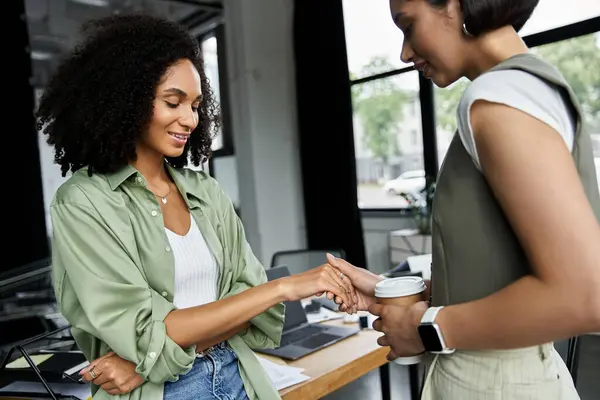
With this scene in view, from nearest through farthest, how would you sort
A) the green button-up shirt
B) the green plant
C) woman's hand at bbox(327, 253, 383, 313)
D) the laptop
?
the green button-up shirt → woman's hand at bbox(327, 253, 383, 313) → the laptop → the green plant

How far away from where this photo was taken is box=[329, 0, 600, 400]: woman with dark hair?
2.19ft

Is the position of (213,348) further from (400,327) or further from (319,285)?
(400,327)

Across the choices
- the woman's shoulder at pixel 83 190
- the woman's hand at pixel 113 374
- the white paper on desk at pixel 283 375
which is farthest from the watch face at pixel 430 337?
the white paper on desk at pixel 283 375

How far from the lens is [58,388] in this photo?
1.53 m

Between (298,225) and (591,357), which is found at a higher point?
(298,225)

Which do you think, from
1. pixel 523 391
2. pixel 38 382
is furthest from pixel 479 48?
pixel 38 382

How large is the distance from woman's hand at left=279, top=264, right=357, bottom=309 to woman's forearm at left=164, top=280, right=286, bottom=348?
0.14ft

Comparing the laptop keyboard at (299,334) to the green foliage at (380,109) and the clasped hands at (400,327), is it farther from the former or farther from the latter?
the green foliage at (380,109)

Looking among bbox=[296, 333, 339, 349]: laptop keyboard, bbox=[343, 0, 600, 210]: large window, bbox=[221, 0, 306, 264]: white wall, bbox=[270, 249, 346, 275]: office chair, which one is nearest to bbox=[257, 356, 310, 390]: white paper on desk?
bbox=[296, 333, 339, 349]: laptop keyboard

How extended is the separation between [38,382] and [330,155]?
4.15 meters

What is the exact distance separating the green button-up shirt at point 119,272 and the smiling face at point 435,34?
2.29ft

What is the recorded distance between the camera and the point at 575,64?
4.08 metres

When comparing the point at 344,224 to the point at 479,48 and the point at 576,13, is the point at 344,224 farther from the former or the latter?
the point at 479,48

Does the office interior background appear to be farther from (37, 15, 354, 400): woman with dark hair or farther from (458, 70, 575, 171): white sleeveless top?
(458, 70, 575, 171): white sleeveless top
